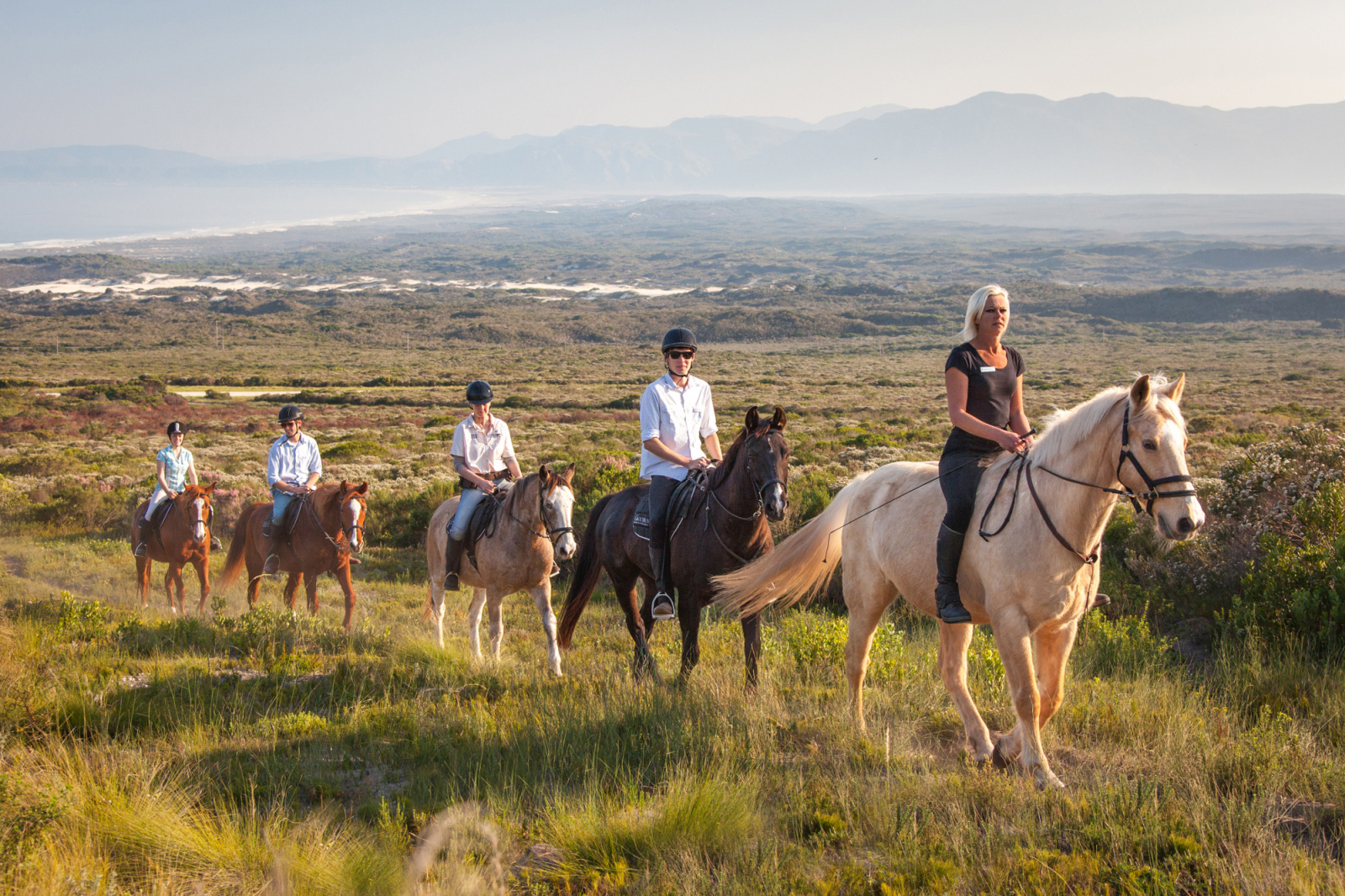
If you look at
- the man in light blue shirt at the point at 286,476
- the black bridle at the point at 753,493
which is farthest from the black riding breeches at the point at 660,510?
the man in light blue shirt at the point at 286,476

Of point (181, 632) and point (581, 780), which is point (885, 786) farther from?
point (181, 632)

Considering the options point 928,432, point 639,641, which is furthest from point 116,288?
point 639,641

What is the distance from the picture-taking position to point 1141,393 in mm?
4039

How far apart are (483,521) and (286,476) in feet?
10.3

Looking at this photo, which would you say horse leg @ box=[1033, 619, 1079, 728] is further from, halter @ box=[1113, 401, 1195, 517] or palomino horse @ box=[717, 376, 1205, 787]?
halter @ box=[1113, 401, 1195, 517]

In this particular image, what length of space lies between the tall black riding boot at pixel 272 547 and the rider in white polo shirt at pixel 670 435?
552 centimetres

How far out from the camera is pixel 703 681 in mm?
6336

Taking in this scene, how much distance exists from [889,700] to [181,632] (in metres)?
6.92

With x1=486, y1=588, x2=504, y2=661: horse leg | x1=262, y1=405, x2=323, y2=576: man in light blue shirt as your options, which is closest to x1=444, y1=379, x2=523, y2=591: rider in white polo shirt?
x1=486, y1=588, x2=504, y2=661: horse leg

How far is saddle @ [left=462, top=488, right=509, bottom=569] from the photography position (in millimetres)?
8445

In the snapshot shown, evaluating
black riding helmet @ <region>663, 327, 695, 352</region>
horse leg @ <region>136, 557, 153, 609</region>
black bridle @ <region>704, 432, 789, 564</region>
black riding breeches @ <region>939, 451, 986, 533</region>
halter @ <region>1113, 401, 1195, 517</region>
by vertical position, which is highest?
black riding helmet @ <region>663, 327, 695, 352</region>

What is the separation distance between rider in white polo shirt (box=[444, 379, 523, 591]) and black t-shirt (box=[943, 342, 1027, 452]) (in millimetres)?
4808

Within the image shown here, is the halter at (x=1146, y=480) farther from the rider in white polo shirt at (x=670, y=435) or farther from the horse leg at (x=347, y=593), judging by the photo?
the horse leg at (x=347, y=593)

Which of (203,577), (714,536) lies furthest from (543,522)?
(203,577)
